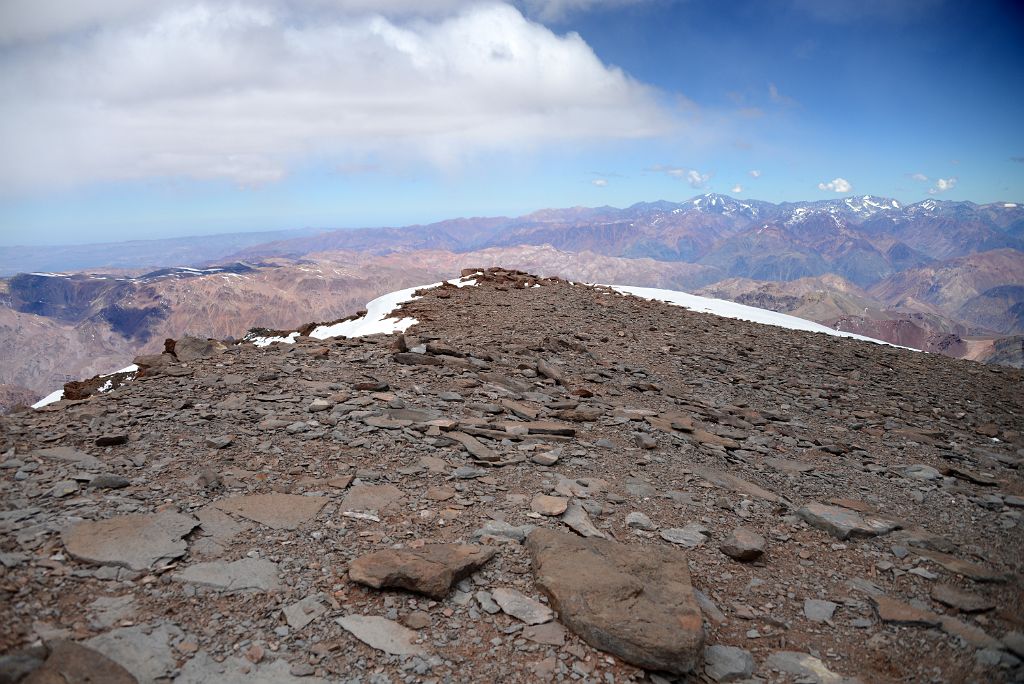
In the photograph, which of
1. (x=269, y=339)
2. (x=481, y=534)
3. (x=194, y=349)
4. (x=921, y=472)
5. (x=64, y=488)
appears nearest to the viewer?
(x=481, y=534)

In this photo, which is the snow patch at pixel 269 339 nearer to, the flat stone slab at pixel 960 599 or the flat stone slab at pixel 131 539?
the flat stone slab at pixel 131 539

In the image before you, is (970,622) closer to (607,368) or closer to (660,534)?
(660,534)

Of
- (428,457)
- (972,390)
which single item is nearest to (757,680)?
(428,457)

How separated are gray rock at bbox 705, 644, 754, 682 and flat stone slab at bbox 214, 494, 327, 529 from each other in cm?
414

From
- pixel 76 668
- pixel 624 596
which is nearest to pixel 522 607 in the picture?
pixel 624 596

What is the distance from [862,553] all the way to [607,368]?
25.6ft

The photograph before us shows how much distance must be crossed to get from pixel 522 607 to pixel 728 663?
1.75m

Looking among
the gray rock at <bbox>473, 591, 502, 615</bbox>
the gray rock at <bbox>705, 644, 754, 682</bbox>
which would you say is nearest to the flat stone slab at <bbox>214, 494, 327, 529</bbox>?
the gray rock at <bbox>473, 591, 502, 615</bbox>

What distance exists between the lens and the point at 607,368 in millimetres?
13758

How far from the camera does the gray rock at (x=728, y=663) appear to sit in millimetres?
4277

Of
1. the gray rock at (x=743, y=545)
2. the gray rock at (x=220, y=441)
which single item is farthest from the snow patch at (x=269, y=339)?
the gray rock at (x=743, y=545)

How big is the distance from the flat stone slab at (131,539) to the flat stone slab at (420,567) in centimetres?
179

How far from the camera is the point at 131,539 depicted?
5074 mm

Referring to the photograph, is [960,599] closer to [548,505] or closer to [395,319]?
[548,505]
